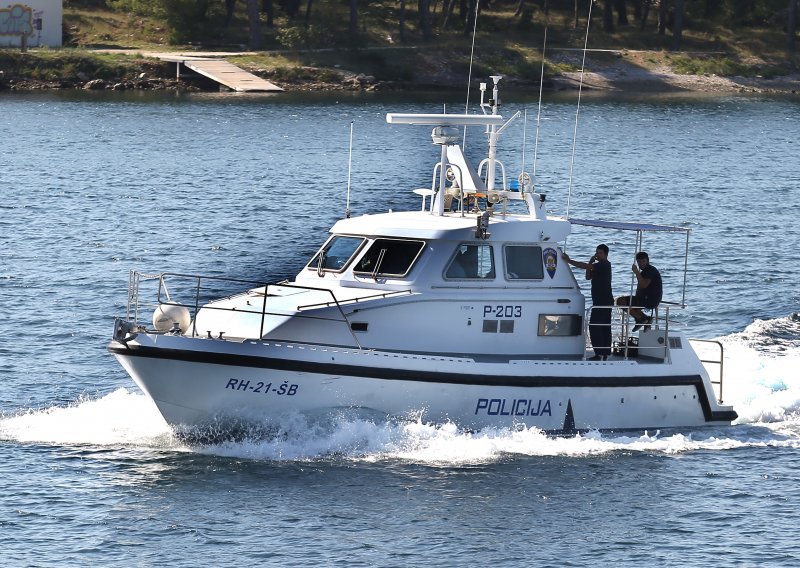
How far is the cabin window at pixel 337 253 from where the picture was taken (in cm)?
2139

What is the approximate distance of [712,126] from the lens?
245ft

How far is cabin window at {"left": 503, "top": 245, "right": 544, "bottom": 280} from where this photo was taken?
21.4m

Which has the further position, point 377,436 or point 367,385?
point 377,436

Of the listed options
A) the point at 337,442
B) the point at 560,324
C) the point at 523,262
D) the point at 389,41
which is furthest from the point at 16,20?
the point at 337,442

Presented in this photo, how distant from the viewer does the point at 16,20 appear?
88.1m

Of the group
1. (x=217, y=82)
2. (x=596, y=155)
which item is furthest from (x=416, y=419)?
(x=217, y=82)

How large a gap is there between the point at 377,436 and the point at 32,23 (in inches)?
2947

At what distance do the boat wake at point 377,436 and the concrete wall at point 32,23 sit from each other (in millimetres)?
69936

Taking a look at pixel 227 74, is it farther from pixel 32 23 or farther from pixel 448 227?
pixel 448 227

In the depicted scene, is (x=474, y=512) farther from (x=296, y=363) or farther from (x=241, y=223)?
(x=241, y=223)

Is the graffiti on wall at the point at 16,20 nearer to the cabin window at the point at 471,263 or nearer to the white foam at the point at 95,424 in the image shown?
the white foam at the point at 95,424

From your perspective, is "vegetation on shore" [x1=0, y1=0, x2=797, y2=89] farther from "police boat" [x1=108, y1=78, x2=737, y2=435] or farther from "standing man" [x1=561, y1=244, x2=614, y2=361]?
"police boat" [x1=108, y1=78, x2=737, y2=435]

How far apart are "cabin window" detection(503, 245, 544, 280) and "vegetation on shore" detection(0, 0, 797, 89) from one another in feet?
219

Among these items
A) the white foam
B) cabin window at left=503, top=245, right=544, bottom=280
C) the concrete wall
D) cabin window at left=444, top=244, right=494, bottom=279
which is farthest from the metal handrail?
the concrete wall
